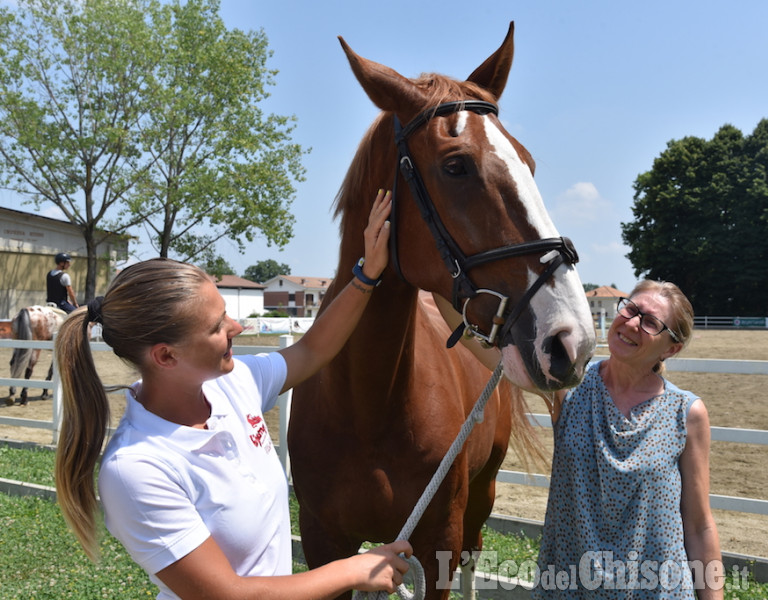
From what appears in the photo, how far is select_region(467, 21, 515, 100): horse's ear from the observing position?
2209 mm

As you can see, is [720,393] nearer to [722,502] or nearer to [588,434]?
[722,502]

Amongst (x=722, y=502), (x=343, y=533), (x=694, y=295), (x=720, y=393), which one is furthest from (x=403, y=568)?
(x=694, y=295)

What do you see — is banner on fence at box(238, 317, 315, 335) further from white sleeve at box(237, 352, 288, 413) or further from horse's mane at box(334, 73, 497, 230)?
white sleeve at box(237, 352, 288, 413)

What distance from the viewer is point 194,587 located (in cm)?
131

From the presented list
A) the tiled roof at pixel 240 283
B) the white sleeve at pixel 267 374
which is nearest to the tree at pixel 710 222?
the tiled roof at pixel 240 283

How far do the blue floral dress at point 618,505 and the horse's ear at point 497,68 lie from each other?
3.91 ft

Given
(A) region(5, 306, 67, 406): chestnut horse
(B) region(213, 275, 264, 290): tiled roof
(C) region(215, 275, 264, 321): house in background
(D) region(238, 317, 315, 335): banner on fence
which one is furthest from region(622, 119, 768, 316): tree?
(A) region(5, 306, 67, 406): chestnut horse

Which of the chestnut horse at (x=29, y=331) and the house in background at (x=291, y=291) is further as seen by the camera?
the house in background at (x=291, y=291)

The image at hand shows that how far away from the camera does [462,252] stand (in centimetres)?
175

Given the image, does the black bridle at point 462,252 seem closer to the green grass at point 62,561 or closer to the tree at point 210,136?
the green grass at point 62,561

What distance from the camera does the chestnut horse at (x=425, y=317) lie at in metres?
1.58

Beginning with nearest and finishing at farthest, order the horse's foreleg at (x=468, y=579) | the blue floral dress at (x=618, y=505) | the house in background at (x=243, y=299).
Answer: the blue floral dress at (x=618, y=505), the horse's foreleg at (x=468, y=579), the house in background at (x=243, y=299)

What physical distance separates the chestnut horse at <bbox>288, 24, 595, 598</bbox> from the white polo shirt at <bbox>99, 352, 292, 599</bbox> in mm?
576

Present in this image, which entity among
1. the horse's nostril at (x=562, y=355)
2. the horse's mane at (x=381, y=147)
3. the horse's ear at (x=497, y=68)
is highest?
the horse's ear at (x=497, y=68)
